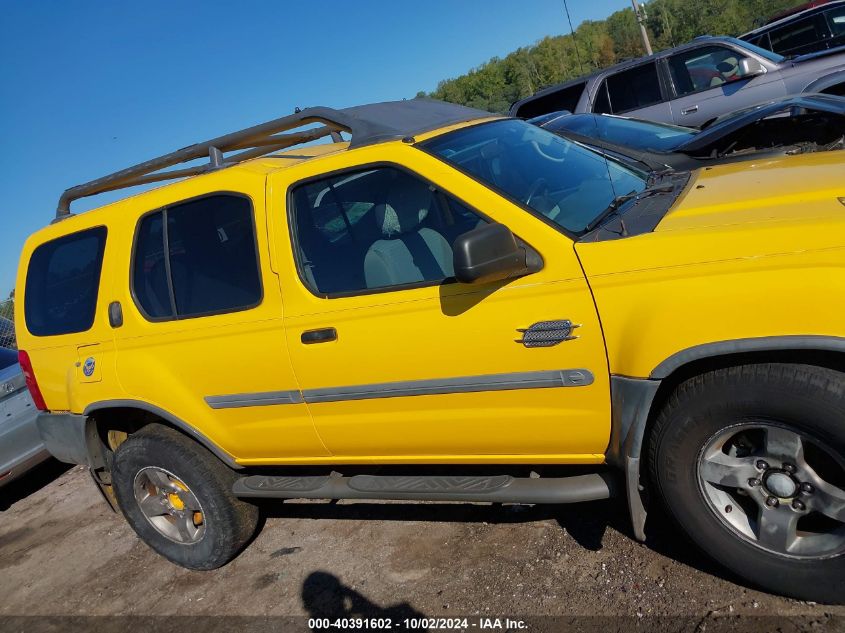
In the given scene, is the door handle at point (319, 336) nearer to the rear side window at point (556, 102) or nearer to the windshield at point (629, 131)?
the windshield at point (629, 131)

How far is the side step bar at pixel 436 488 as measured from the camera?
8.87 ft

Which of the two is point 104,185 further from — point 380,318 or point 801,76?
point 801,76

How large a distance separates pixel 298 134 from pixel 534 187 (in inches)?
76.1

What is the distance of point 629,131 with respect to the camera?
6.40 m

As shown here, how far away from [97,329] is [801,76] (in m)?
9.61

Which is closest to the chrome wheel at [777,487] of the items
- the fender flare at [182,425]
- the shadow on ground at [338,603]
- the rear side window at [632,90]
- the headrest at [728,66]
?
the shadow on ground at [338,603]

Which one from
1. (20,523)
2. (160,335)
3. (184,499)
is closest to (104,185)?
(160,335)

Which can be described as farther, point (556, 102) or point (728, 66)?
point (556, 102)

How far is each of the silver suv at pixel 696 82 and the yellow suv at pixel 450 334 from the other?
260 inches

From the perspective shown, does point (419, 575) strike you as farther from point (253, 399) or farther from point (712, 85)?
point (712, 85)

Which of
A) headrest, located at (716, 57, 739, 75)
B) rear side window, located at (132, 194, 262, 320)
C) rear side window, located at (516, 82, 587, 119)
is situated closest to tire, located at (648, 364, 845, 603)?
rear side window, located at (132, 194, 262, 320)

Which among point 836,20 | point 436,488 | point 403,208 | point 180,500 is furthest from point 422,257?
point 836,20

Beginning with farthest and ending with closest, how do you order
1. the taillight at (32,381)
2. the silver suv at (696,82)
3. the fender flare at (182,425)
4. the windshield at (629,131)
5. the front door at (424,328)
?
the silver suv at (696,82), the windshield at (629,131), the taillight at (32,381), the fender flare at (182,425), the front door at (424,328)

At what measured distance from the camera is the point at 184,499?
3762 millimetres
